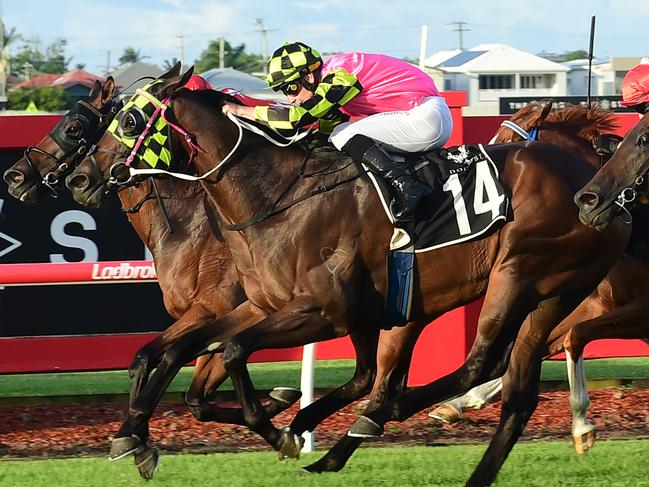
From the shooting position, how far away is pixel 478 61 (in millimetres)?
62406

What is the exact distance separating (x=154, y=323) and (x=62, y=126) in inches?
Answer: 80.1

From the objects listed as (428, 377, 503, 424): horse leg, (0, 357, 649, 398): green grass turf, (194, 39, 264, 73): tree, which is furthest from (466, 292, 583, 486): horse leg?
(194, 39, 264, 73): tree

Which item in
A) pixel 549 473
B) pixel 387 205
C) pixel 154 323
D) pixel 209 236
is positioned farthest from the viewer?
pixel 154 323

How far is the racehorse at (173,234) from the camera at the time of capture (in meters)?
6.51

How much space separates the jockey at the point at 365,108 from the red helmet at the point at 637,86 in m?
0.91

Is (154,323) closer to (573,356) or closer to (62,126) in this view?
(62,126)

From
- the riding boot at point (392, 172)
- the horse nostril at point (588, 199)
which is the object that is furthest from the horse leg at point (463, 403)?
the horse nostril at point (588, 199)

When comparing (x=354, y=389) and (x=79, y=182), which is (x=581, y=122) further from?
(x=79, y=182)

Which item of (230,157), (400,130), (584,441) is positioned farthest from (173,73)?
(584,441)

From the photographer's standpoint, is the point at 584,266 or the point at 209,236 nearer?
the point at 584,266

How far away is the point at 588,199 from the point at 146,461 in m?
2.32

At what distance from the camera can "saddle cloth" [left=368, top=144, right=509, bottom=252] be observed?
564 centimetres

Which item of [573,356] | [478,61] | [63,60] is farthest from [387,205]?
[63,60]

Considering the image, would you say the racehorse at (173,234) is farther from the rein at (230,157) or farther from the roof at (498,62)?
the roof at (498,62)
